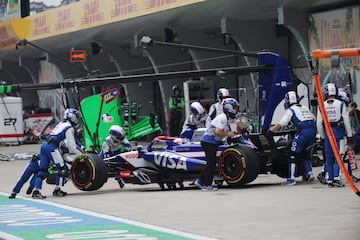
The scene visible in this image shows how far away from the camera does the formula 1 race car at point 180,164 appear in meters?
15.6

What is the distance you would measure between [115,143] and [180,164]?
2029 mm

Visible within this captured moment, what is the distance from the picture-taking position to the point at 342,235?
9773 millimetres

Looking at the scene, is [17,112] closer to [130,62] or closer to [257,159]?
[130,62]

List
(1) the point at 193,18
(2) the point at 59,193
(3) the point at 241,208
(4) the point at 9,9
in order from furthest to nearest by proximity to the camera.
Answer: (4) the point at 9,9 < (1) the point at 193,18 < (2) the point at 59,193 < (3) the point at 241,208

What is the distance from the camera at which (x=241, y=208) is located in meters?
12.8

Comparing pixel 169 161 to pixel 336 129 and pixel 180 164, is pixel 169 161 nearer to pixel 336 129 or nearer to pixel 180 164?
pixel 180 164

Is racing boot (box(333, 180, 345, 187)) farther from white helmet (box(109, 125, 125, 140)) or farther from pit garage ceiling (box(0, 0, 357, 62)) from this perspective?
pit garage ceiling (box(0, 0, 357, 62))

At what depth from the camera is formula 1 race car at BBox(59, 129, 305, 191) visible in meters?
15.6

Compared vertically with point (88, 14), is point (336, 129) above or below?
below

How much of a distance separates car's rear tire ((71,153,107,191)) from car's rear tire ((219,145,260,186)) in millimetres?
2167

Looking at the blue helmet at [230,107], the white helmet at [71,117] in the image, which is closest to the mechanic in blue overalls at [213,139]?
the blue helmet at [230,107]

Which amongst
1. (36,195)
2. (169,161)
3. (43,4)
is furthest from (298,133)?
(43,4)

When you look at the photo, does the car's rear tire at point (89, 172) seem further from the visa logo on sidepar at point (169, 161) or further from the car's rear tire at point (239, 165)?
the car's rear tire at point (239, 165)

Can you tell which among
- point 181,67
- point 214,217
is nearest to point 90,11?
point 181,67
